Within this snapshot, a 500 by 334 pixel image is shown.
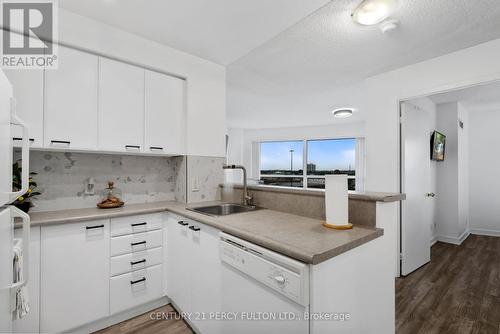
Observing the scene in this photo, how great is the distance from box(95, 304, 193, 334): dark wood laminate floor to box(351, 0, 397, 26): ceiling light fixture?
2649 millimetres

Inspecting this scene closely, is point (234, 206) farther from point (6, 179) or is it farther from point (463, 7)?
point (463, 7)

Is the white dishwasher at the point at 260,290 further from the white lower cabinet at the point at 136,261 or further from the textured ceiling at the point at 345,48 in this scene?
the textured ceiling at the point at 345,48

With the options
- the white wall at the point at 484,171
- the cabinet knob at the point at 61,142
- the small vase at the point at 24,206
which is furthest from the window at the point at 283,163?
the small vase at the point at 24,206

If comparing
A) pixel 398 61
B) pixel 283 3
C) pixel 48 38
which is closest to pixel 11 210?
pixel 48 38

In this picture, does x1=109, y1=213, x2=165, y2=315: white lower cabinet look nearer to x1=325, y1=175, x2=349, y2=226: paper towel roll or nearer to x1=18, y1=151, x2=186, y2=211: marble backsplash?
x1=18, y1=151, x2=186, y2=211: marble backsplash

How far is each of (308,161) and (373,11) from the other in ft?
16.7

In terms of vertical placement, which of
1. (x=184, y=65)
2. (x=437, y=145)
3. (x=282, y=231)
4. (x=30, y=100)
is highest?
(x=184, y=65)

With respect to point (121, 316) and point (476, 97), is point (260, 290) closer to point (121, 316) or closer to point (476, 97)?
point (121, 316)

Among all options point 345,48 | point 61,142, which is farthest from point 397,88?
point 61,142

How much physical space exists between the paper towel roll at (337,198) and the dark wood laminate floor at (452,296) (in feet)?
3.85

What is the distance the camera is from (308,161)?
6.56 meters

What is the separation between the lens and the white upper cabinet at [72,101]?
1670 mm

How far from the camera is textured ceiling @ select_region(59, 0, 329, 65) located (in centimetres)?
164

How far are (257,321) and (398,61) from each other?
109 inches
